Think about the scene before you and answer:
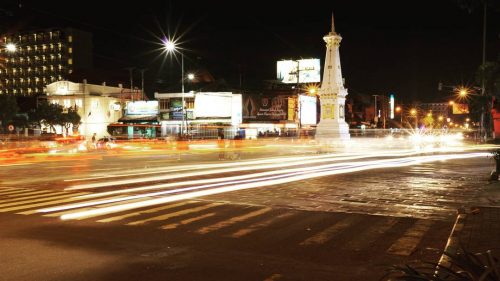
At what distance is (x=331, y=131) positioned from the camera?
46.0 m

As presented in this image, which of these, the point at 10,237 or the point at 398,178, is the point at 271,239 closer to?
the point at 10,237

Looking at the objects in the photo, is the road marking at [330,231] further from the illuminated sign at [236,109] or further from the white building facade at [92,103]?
the white building facade at [92,103]

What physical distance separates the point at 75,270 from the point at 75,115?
66963 mm

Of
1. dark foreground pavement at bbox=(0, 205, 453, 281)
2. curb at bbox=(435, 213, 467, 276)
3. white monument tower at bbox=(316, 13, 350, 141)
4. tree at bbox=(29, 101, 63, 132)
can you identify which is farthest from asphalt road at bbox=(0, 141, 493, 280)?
tree at bbox=(29, 101, 63, 132)

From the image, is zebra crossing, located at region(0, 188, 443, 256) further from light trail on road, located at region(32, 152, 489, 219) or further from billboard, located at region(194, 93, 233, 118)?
billboard, located at region(194, 93, 233, 118)

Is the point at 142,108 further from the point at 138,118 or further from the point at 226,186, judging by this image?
the point at 226,186

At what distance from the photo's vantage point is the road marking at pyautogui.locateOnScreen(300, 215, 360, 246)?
8.06 m

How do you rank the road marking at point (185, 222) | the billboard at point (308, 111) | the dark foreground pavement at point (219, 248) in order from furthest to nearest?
1. the billboard at point (308, 111)
2. the road marking at point (185, 222)
3. the dark foreground pavement at point (219, 248)

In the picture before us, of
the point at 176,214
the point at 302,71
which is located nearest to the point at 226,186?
the point at 176,214

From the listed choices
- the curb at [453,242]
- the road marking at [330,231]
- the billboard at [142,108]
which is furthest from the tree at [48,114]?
the curb at [453,242]

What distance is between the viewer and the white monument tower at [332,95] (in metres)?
Result: 45.5

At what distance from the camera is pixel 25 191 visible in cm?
1445

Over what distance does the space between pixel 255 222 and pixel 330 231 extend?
1.60 metres

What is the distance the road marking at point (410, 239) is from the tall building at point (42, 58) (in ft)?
347
